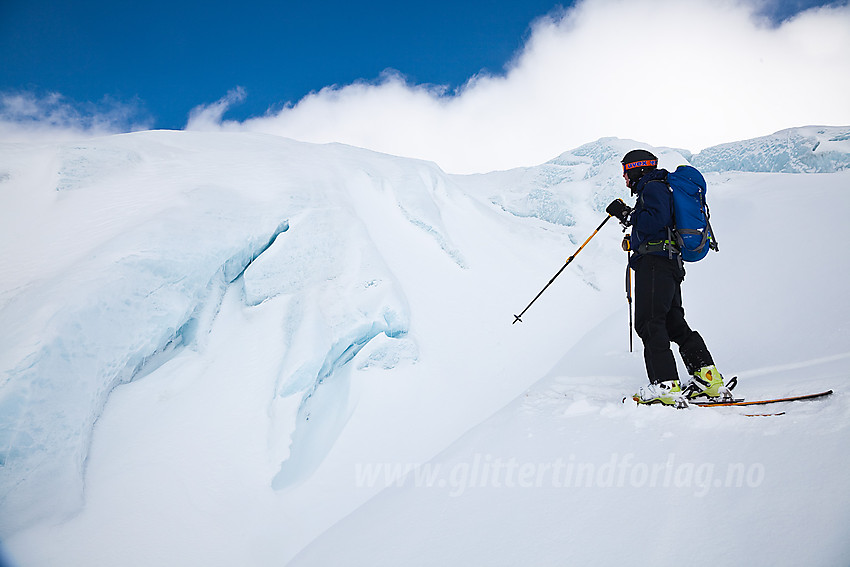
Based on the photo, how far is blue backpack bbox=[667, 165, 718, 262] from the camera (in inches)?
132

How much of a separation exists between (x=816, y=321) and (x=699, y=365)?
7.55 ft

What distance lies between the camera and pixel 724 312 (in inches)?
226

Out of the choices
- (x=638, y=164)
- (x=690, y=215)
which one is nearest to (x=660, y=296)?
(x=690, y=215)

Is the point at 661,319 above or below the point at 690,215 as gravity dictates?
below

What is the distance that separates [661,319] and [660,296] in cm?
19

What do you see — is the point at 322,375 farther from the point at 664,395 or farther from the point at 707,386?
the point at 707,386

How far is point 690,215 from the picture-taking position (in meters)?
3.35

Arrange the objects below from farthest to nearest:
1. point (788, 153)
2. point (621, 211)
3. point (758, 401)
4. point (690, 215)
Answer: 1. point (788, 153)
2. point (621, 211)
3. point (690, 215)
4. point (758, 401)

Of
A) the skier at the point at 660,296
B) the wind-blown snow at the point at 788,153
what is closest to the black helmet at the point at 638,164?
the skier at the point at 660,296

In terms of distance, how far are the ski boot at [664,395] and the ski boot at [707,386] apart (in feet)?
0.56

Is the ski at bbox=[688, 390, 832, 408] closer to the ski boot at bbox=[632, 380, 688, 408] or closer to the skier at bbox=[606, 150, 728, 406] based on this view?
the ski boot at bbox=[632, 380, 688, 408]

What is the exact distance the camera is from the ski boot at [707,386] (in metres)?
3.12

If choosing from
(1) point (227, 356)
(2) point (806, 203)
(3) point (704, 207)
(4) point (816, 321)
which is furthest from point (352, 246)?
(2) point (806, 203)

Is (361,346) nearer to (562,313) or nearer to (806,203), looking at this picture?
(562,313)
